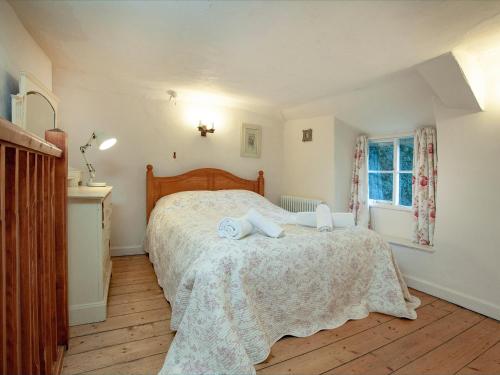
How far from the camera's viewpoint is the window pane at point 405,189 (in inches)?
133

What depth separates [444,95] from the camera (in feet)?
7.80

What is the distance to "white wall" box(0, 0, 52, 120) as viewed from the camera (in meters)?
1.69

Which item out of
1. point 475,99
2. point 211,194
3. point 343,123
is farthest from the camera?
point 343,123

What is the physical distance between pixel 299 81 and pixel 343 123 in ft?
3.91

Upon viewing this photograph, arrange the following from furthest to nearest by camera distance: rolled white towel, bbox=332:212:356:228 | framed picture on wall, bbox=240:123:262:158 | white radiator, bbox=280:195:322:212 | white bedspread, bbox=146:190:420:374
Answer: framed picture on wall, bbox=240:123:262:158
white radiator, bbox=280:195:322:212
rolled white towel, bbox=332:212:356:228
white bedspread, bbox=146:190:420:374

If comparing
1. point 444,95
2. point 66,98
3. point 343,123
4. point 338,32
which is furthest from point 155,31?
point 343,123

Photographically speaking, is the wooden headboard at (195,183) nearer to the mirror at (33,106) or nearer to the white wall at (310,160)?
the white wall at (310,160)

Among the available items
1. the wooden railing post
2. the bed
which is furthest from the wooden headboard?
the wooden railing post

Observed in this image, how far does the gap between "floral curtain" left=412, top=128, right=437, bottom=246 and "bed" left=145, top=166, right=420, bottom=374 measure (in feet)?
2.64

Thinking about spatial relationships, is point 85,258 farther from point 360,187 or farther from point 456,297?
point 360,187

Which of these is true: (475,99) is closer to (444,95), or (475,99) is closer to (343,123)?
(444,95)

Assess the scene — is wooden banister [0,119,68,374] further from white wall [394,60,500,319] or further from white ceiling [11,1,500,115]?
white wall [394,60,500,319]

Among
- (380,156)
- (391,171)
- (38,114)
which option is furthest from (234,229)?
(380,156)

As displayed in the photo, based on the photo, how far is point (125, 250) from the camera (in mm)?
3467
